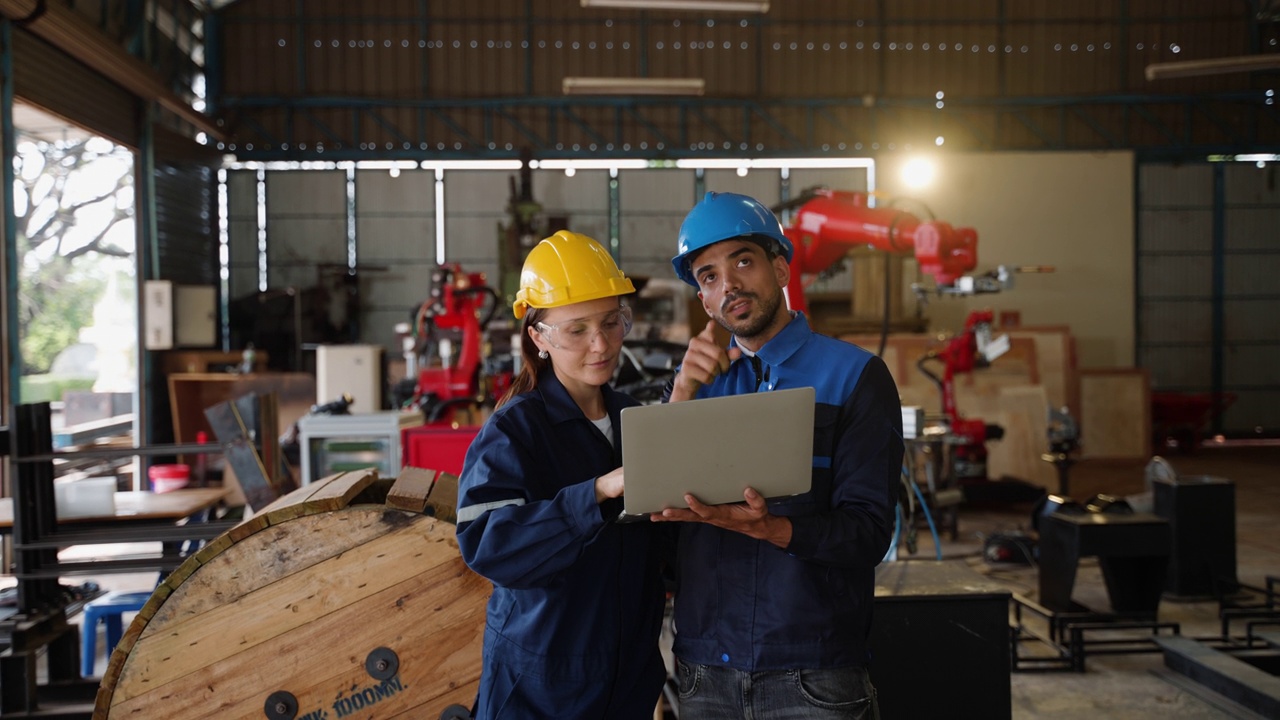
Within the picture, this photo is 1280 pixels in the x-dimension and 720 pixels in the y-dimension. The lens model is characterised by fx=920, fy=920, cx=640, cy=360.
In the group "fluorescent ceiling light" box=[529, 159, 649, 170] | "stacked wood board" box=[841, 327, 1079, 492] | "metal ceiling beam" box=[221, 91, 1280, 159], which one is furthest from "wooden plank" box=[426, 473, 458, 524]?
"fluorescent ceiling light" box=[529, 159, 649, 170]

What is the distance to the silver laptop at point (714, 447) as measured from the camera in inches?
58.0

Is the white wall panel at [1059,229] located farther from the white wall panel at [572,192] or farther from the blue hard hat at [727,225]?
the blue hard hat at [727,225]

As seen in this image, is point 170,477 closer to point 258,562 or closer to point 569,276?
point 258,562

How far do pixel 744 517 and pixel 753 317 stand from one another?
0.49m

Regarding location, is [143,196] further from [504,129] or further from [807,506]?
[807,506]

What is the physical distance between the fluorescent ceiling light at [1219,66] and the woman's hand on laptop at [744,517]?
462 inches

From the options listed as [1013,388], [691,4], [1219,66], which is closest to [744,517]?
[1013,388]

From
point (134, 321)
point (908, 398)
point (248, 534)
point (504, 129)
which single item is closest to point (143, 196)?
point (134, 321)

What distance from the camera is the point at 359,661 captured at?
2.42m

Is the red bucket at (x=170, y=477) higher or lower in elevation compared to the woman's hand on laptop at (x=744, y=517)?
lower

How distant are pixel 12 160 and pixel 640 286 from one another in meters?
5.29

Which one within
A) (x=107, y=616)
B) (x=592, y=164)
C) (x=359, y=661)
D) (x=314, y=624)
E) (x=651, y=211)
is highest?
(x=592, y=164)

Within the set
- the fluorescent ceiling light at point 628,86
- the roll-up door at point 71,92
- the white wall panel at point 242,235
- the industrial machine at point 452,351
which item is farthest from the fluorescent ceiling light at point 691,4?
the white wall panel at point 242,235

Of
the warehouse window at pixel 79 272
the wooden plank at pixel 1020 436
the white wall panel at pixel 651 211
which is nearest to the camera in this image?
the warehouse window at pixel 79 272
